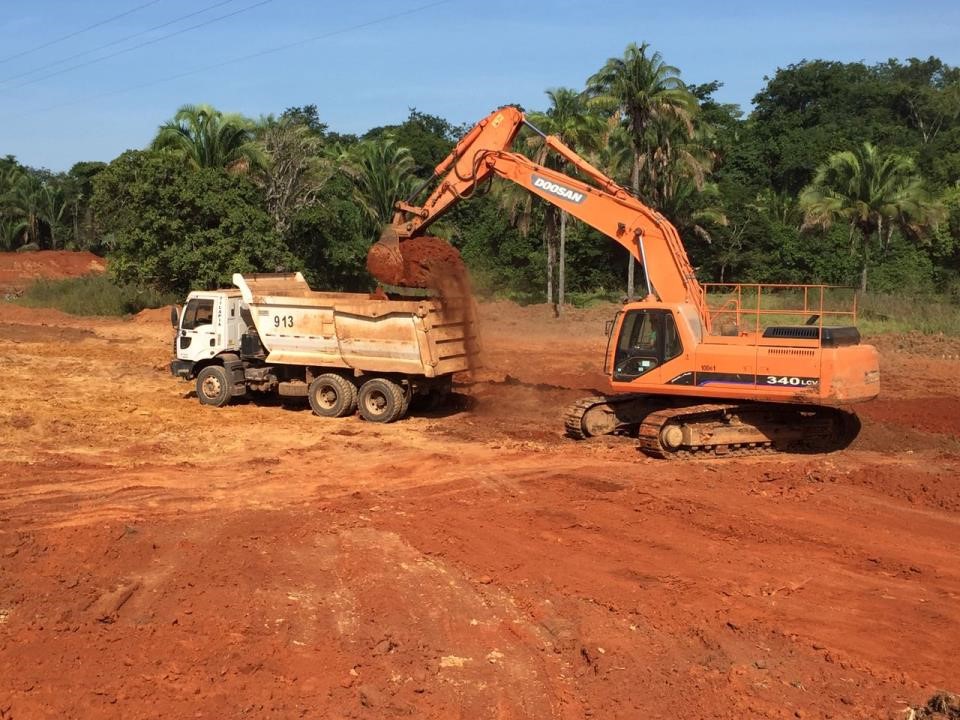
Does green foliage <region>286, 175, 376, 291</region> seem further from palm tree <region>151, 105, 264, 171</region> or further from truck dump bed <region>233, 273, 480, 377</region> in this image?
truck dump bed <region>233, 273, 480, 377</region>

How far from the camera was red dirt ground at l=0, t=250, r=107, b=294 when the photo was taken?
183 feet

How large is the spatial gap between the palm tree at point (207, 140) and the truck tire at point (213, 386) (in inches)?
847

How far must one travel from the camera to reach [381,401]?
57.2 feet

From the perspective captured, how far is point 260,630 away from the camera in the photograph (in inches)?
298

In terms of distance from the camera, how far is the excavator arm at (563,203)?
14.7 meters

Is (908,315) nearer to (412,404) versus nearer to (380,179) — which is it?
(412,404)

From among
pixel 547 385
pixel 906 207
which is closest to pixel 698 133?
pixel 906 207

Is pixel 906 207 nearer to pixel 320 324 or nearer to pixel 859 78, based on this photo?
pixel 320 324

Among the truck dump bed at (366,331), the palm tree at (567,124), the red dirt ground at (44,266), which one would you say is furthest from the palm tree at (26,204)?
the truck dump bed at (366,331)

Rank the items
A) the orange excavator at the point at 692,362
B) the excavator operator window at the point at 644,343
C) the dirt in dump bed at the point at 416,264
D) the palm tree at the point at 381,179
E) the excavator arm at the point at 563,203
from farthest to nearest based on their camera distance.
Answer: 1. the palm tree at the point at 381,179
2. the dirt in dump bed at the point at 416,264
3. the excavator arm at the point at 563,203
4. the excavator operator window at the point at 644,343
5. the orange excavator at the point at 692,362

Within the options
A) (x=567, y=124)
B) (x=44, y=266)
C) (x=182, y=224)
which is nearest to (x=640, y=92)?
(x=567, y=124)

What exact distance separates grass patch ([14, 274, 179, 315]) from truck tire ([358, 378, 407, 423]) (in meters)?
23.6

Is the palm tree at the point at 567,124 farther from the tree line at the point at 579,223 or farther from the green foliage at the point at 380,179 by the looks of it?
the green foliage at the point at 380,179

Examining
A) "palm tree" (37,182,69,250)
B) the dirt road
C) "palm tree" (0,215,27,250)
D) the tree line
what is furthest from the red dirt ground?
the dirt road
